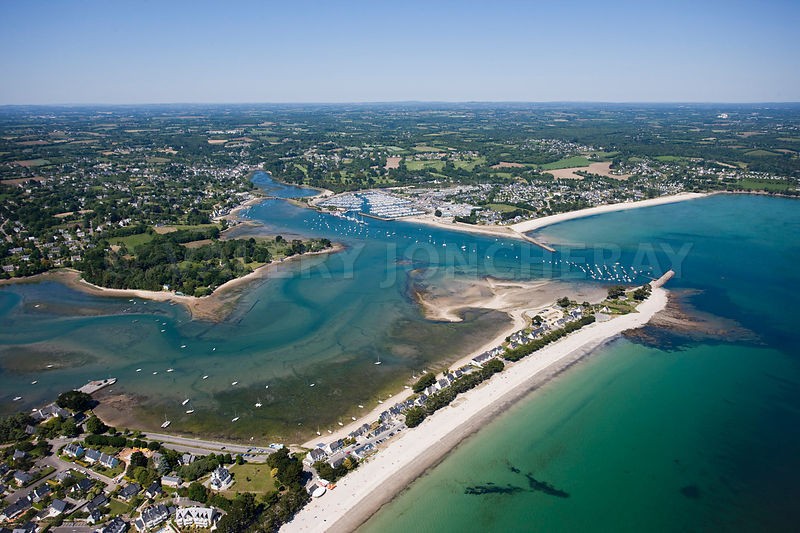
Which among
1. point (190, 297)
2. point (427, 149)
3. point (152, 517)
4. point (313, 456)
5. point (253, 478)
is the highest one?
point (427, 149)

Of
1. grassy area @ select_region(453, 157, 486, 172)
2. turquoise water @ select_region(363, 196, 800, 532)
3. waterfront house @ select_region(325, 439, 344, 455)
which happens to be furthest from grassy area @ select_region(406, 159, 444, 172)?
waterfront house @ select_region(325, 439, 344, 455)

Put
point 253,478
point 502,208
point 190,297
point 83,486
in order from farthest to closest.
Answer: point 502,208
point 190,297
point 253,478
point 83,486

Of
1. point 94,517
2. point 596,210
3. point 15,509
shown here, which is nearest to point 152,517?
point 94,517

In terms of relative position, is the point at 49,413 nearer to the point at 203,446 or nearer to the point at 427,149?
the point at 203,446

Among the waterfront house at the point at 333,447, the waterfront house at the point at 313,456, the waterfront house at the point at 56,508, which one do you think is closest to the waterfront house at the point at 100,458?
the waterfront house at the point at 56,508

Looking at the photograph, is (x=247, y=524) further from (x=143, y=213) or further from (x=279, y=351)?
(x=143, y=213)

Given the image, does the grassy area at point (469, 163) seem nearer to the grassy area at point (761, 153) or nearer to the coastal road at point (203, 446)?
the grassy area at point (761, 153)
